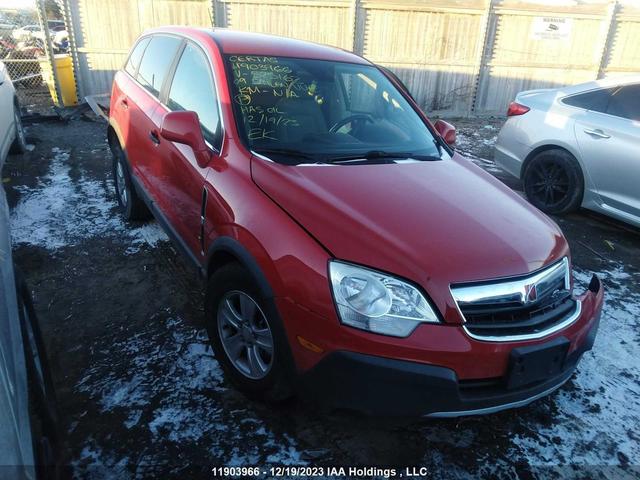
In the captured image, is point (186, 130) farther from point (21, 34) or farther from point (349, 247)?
point (21, 34)

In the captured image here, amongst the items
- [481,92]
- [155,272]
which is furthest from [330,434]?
[481,92]

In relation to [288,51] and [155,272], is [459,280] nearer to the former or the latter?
[288,51]

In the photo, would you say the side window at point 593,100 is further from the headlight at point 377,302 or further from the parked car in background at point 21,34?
the parked car in background at point 21,34

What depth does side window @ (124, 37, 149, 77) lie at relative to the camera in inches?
173

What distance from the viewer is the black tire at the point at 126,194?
4250mm

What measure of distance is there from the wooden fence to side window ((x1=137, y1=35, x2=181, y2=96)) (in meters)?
6.79

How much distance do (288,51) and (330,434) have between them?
244cm

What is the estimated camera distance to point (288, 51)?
10.5ft

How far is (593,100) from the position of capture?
507 cm

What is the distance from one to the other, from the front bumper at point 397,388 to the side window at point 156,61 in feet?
9.05

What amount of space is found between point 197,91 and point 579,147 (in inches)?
160

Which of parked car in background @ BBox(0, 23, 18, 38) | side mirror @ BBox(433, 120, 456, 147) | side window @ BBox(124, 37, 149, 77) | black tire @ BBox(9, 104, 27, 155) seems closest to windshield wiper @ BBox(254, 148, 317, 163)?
side mirror @ BBox(433, 120, 456, 147)

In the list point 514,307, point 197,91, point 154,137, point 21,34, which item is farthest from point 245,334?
point 21,34

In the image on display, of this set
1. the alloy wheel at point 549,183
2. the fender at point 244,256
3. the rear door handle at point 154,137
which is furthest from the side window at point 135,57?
the alloy wheel at point 549,183
